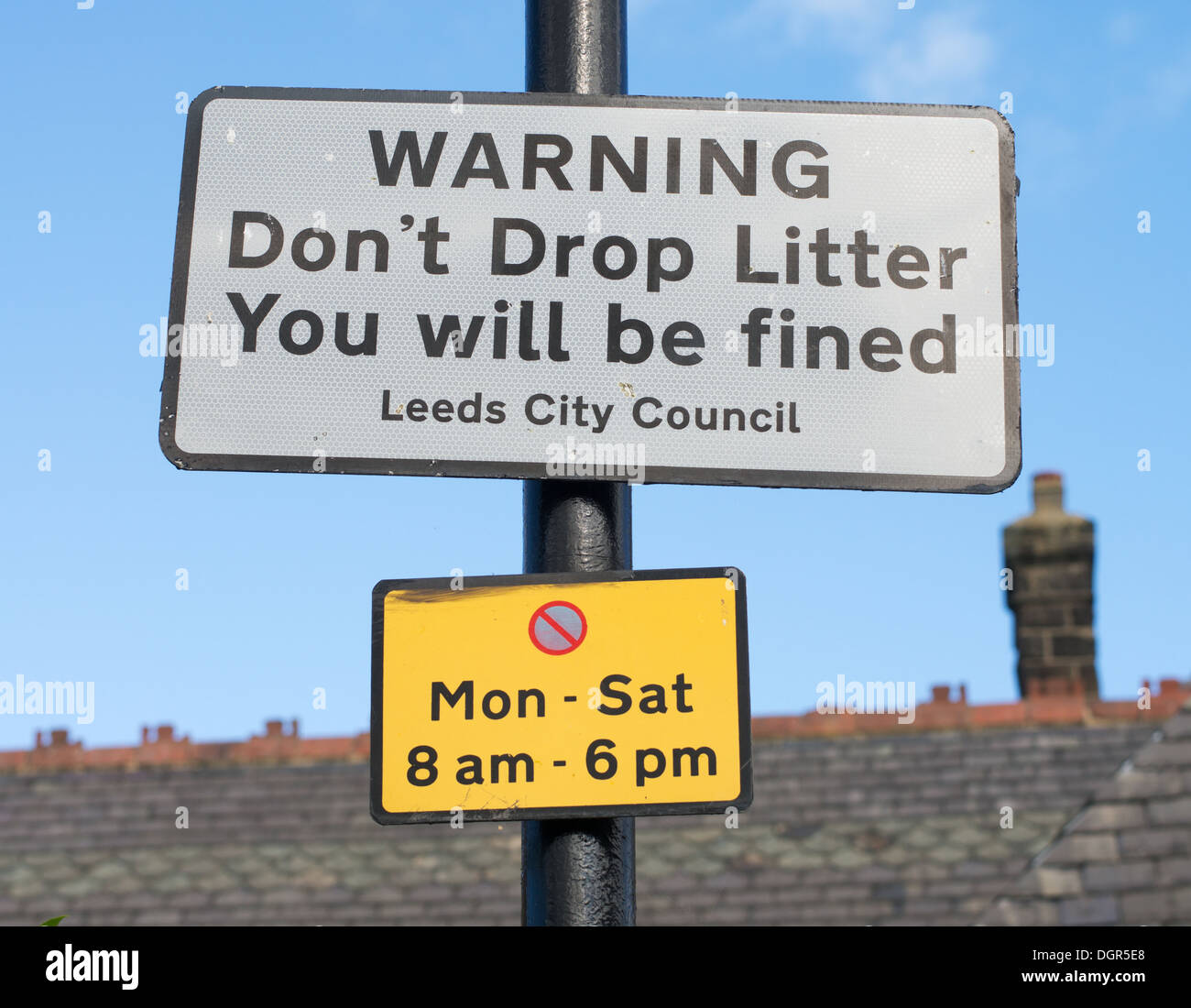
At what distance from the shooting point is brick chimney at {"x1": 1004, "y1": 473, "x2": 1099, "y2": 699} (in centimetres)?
1358

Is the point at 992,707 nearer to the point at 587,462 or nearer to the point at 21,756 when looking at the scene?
the point at 21,756

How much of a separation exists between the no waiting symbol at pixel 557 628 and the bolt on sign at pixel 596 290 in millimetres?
213

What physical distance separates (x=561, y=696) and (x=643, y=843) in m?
9.28

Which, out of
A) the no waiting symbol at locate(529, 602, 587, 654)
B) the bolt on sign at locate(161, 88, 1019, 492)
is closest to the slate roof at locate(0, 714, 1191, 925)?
the bolt on sign at locate(161, 88, 1019, 492)

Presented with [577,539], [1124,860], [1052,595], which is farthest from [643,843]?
[577,539]

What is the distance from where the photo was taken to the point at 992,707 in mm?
12008

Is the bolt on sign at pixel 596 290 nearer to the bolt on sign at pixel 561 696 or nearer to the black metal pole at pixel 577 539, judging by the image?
the black metal pole at pixel 577 539

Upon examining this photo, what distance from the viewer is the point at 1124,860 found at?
26.7ft

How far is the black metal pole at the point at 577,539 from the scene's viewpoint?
198 centimetres

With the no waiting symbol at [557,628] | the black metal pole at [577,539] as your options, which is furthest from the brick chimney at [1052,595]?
the no waiting symbol at [557,628]

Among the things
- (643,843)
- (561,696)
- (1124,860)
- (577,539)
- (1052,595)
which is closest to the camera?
(561,696)

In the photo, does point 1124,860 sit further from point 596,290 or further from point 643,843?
point 596,290
